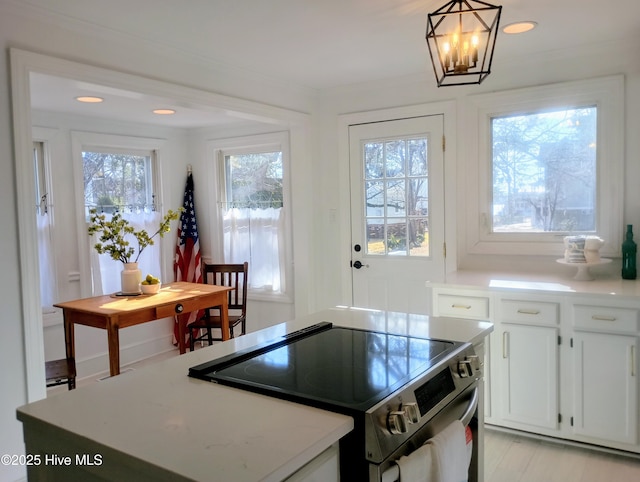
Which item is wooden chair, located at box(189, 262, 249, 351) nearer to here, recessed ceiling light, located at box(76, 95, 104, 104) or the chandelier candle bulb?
recessed ceiling light, located at box(76, 95, 104, 104)

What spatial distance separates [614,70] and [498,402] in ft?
6.81

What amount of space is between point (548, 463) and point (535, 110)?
2.10 m

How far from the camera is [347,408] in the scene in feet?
3.85

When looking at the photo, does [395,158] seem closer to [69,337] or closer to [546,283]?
[546,283]

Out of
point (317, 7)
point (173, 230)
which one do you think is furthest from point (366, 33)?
point (173, 230)

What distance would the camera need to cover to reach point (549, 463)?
2691 millimetres

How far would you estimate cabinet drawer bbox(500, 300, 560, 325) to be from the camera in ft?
9.21

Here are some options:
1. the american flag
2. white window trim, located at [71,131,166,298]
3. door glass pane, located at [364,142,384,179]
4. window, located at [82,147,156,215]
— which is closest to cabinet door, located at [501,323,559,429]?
door glass pane, located at [364,142,384,179]

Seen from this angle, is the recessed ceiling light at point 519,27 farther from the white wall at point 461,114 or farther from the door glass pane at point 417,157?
the door glass pane at point 417,157

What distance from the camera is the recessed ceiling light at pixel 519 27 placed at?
2.65 meters

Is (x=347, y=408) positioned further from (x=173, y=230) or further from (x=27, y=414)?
(x=173, y=230)

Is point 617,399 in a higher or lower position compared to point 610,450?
higher

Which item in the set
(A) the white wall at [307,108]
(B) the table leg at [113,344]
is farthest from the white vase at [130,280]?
(A) the white wall at [307,108]

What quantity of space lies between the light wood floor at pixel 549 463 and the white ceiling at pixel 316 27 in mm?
2272
